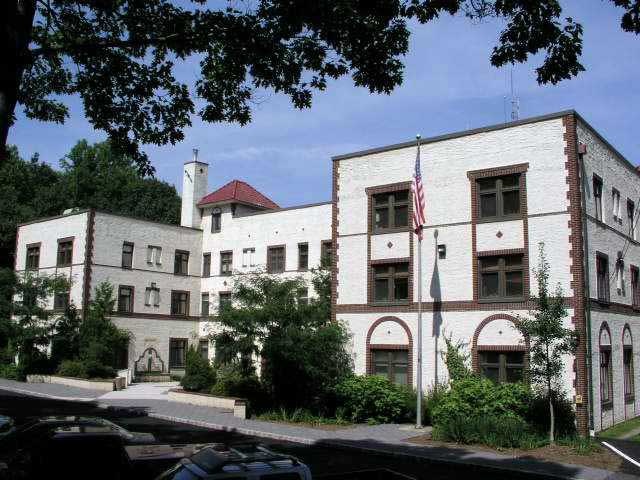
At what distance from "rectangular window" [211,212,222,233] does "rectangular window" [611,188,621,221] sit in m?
27.0

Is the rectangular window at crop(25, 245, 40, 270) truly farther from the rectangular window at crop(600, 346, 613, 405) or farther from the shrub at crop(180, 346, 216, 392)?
the rectangular window at crop(600, 346, 613, 405)

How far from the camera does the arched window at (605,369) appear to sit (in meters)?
23.9

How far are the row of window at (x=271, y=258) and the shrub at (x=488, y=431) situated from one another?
18577 mm

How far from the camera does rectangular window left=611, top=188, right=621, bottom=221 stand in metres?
27.2

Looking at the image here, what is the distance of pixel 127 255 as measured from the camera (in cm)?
4269

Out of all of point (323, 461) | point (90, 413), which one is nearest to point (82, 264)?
point (90, 413)

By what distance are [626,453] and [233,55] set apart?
1558 cm

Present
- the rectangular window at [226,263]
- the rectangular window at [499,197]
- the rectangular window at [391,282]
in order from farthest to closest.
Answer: the rectangular window at [226,263]
the rectangular window at [391,282]
the rectangular window at [499,197]

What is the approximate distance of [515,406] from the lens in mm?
21203

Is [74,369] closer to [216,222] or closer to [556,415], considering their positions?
[216,222]

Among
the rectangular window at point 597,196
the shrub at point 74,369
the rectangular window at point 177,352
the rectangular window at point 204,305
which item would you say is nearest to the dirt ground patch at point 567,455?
the rectangular window at point 597,196

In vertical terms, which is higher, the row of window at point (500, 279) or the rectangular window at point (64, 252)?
the rectangular window at point (64, 252)

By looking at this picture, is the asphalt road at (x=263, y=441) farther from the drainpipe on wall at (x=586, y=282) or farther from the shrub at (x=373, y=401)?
the drainpipe on wall at (x=586, y=282)

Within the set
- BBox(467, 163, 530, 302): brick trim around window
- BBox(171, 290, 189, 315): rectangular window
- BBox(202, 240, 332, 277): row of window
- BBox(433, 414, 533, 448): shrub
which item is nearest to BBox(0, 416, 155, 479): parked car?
BBox(433, 414, 533, 448): shrub
